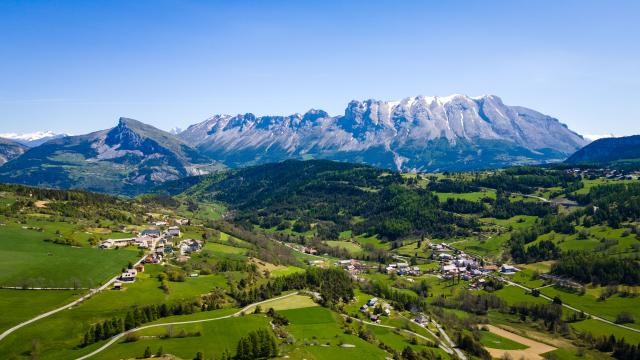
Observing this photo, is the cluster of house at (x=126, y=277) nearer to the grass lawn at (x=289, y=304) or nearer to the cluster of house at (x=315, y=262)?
the grass lawn at (x=289, y=304)

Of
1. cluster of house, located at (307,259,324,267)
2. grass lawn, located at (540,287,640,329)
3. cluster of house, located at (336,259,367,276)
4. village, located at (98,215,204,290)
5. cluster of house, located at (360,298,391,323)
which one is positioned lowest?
cluster of house, located at (336,259,367,276)

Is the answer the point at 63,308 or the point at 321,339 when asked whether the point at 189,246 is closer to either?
the point at 63,308

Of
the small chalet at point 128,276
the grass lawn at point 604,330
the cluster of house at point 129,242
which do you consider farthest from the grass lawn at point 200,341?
the grass lawn at point 604,330

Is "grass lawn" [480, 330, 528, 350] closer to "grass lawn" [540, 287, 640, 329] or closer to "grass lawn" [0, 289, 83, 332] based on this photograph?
"grass lawn" [540, 287, 640, 329]

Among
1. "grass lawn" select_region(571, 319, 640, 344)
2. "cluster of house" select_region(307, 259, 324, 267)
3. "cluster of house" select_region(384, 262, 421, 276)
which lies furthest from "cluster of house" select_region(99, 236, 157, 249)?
"grass lawn" select_region(571, 319, 640, 344)

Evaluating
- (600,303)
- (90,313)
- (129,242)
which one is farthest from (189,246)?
(600,303)

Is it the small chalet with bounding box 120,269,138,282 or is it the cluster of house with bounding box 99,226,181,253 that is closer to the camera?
the small chalet with bounding box 120,269,138,282
